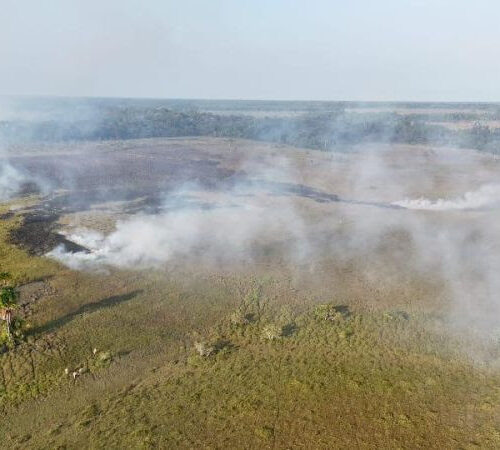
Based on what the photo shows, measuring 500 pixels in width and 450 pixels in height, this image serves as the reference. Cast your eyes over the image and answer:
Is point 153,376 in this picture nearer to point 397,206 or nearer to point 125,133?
point 397,206

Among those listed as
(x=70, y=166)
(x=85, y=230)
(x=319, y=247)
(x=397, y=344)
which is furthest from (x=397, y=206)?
(x=70, y=166)

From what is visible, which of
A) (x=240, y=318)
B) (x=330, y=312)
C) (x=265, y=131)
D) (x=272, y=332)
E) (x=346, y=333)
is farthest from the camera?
(x=265, y=131)

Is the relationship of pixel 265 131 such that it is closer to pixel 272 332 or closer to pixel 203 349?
A: pixel 272 332

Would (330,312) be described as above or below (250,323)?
above

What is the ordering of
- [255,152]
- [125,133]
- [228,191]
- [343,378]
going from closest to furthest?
1. [343,378]
2. [228,191]
3. [255,152]
4. [125,133]

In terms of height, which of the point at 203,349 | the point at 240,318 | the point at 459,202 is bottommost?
the point at 203,349

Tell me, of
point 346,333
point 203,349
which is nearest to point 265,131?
point 346,333

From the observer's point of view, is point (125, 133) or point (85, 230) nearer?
point (85, 230)
